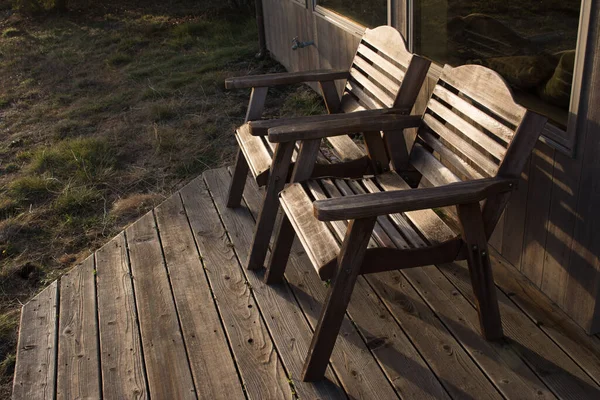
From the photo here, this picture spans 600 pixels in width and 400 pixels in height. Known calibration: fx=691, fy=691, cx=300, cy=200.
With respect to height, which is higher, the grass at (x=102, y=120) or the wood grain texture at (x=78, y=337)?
the wood grain texture at (x=78, y=337)

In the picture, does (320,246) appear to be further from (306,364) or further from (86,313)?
(86,313)

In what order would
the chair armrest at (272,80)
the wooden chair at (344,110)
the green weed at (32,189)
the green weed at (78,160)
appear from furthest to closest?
the green weed at (78,160), the green weed at (32,189), the chair armrest at (272,80), the wooden chair at (344,110)

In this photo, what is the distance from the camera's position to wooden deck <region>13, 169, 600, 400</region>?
2.21 meters

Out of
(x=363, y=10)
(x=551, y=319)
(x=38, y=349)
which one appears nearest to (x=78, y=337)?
(x=38, y=349)

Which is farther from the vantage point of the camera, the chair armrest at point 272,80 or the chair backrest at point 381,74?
the chair armrest at point 272,80

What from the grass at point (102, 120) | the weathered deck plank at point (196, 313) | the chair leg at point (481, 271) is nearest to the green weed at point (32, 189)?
the grass at point (102, 120)

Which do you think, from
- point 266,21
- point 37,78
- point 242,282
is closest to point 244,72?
point 266,21

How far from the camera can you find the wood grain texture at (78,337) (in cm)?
234

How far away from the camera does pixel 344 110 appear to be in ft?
10.8

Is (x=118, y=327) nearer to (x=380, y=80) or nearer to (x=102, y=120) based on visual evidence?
(x=380, y=80)

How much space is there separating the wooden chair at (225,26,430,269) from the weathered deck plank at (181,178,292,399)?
0.15m

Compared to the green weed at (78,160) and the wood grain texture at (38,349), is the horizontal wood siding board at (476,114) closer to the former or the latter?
the wood grain texture at (38,349)

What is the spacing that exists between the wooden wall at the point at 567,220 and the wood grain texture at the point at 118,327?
147cm

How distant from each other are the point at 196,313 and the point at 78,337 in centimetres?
45
